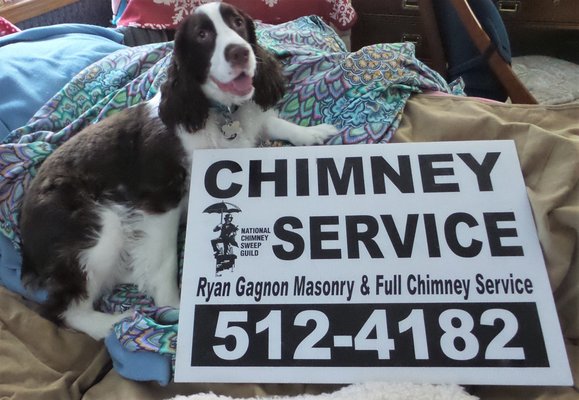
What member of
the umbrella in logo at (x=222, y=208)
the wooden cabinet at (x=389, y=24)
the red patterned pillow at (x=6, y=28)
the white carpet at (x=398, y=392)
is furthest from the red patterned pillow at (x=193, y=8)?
the white carpet at (x=398, y=392)

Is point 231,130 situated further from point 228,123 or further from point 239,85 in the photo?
point 239,85

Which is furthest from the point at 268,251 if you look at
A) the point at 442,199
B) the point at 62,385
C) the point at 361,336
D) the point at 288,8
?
the point at 288,8

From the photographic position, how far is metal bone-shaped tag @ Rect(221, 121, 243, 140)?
4.52 feet

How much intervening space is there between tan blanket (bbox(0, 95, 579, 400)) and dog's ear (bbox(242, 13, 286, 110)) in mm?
375

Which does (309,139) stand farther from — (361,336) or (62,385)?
(62,385)

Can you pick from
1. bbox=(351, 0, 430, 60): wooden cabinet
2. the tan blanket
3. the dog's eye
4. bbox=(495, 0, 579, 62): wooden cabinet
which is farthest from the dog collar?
bbox=(495, 0, 579, 62): wooden cabinet

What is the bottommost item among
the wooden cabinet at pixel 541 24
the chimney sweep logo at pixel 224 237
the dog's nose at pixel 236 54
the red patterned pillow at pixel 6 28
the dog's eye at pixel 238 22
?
the wooden cabinet at pixel 541 24

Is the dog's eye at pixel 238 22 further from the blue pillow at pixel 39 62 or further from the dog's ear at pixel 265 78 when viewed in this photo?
the blue pillow at pixel 39 62

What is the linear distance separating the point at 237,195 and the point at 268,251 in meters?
0.17

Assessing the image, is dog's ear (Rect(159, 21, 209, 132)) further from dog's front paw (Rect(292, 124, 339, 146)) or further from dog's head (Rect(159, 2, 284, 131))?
dog's front paw (Rect(292, 124, 339, 146))

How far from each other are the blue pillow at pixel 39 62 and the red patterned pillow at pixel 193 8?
7.1 inches

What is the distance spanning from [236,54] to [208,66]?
0.11m

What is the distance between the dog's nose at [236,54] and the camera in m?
1.18

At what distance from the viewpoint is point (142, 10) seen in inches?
82.7
